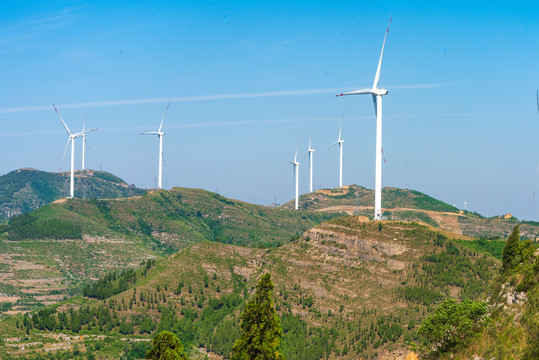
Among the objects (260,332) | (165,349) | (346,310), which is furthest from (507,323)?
(346,310)

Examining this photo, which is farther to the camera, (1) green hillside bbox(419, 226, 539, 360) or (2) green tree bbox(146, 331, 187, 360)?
(1) green hillside bbox(419, 226, 539, 360)

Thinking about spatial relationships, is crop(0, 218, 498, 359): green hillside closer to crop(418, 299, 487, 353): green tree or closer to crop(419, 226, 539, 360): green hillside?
crop(418, 299, 487, 353): green tree

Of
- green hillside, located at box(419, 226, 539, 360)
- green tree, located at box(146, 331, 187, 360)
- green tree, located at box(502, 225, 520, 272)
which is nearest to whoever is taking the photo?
green tree, located at box(146, 331, 187, 360)

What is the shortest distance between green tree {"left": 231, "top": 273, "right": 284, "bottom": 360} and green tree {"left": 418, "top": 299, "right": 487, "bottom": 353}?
2726cm

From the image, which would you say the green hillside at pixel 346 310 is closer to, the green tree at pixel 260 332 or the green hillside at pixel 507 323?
the green hillside at pixel 507 323

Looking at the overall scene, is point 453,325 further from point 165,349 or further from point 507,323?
point 165,349

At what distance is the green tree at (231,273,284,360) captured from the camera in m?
97.2

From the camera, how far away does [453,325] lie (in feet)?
365

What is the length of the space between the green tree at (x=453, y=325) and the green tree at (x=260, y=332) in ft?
89.4

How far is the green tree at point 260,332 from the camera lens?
97.2m

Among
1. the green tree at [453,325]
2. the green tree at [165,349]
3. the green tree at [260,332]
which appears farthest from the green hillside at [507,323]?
the green tree at [165,349]

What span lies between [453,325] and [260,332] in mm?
31743

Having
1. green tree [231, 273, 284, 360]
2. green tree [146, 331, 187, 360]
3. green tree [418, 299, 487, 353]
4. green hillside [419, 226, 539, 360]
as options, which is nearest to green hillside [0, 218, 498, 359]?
green tree [418, 299, 487, 353]

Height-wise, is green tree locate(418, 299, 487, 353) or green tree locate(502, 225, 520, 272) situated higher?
green tree locate(502, 225, 520, 272)
